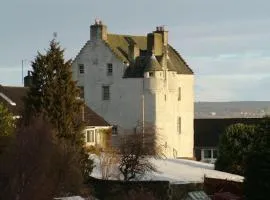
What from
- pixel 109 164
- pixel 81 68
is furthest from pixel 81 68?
pixel 109 164

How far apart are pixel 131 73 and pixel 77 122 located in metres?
39.6

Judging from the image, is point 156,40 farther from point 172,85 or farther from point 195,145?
point 195,145

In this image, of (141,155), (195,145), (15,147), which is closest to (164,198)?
(141,155)

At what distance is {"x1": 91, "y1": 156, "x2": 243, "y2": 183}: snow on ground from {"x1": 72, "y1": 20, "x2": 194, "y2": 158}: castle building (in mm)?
15858

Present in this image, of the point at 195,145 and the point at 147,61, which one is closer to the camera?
the point at 147,61

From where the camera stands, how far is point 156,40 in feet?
294

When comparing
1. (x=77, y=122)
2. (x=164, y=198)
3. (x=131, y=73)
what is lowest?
(x=164, y=198)

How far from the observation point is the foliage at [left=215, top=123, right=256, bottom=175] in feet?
214

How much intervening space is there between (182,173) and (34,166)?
24549mm

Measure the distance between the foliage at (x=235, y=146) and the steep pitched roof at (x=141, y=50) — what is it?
72.7 ft

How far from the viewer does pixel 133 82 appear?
87688 millimetres

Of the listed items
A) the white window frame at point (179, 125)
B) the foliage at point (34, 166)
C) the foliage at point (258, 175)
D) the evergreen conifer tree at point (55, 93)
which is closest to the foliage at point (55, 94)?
the evergreen conifer tree at point (55, 93)

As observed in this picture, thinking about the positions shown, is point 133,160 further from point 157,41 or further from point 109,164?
point 157,41

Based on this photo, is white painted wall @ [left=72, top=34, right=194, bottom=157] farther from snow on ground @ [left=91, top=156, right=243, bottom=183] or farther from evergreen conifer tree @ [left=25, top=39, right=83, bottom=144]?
evergreen conifer tree @ [left=25, top=39, right=83, bottom=144]
